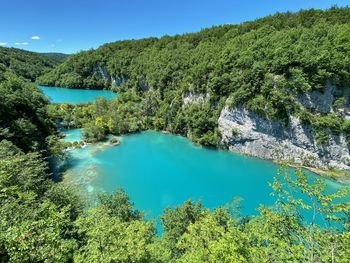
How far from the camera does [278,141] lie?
4025 cm

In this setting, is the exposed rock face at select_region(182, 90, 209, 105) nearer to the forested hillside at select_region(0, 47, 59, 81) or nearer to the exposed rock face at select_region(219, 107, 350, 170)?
the exposed rock face at select_region(219, 107, 350, 170)

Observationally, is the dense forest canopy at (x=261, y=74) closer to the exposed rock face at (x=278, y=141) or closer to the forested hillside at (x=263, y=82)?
the forested hillside at (x=263, y=82)

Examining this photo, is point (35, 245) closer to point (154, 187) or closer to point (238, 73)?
point (154, 187)

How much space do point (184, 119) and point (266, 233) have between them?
42414 millimetres

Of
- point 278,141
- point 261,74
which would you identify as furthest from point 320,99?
point 261,74

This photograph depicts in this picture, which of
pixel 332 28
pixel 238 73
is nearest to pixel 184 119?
pixel 238 73

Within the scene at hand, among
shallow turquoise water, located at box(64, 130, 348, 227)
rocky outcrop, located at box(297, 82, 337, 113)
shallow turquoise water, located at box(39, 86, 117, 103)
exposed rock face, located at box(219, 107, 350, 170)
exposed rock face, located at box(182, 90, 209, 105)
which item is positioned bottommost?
shallow turquoise water, located at box(64, 130, 348, 227)

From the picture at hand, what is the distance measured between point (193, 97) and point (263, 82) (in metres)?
17.1

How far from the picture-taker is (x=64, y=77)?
121 metres

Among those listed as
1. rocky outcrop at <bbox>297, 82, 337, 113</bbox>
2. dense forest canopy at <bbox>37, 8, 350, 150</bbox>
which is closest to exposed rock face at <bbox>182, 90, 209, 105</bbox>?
dense forest canopy at <bbox>37, 8, 350, 150</bbox>

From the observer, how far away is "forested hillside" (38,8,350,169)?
120ft

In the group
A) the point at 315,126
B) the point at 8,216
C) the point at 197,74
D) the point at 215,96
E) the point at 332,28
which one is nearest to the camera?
the point at 8,216

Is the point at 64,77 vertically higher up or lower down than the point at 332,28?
lower down

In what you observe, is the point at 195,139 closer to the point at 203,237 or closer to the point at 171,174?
the point at 171,174
